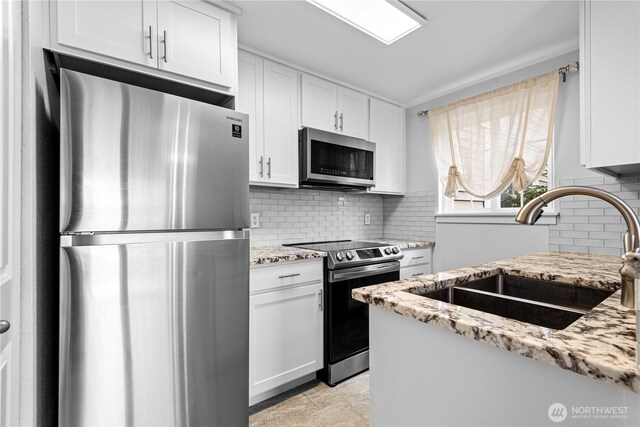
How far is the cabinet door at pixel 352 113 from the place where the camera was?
2791 mm

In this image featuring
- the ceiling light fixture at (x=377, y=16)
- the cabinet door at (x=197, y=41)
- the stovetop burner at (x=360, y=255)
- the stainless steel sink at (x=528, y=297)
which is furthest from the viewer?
the stovetop burner at (x=360, y=255)

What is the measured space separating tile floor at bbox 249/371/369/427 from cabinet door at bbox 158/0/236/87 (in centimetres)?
198

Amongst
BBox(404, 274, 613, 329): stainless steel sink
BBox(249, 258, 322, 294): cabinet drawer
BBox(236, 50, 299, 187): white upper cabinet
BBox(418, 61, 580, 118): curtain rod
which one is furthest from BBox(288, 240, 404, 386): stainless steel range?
BBox(418, 61, 580, 118): curtain rod

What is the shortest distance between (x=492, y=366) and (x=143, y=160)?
1.41 metres

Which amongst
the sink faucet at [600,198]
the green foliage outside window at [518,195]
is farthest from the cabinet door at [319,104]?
the sink faucet at [600,198]

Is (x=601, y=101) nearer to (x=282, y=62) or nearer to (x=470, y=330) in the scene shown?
(x=470, y=330)

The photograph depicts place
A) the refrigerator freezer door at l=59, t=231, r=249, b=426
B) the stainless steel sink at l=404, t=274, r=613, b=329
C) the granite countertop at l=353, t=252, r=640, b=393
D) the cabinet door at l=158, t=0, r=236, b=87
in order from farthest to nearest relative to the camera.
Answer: the cabinet door at l=158, t=0, r=236, b=87, the refrigerator freezer door at l=59, t=231, r=249, b=426, the stainless steel sink at l=404, t=274, r=613, b=329, the granite countertop at l=353, t=252, r=640, b=393

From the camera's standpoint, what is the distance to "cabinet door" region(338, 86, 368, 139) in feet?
9.16

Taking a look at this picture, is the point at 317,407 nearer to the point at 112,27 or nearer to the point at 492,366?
the point at 492,366

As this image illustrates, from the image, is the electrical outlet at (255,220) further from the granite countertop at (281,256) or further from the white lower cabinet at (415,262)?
the white lower cabinet at (415,262)

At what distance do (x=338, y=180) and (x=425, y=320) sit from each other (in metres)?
1.92

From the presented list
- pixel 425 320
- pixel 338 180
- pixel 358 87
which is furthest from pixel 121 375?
pixel 358 87

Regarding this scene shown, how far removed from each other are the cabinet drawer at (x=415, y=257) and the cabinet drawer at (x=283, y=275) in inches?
39.3

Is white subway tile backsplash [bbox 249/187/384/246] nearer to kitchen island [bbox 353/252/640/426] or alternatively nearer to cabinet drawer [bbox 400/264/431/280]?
cabinet drawer [bbox 400/264/431/280]
